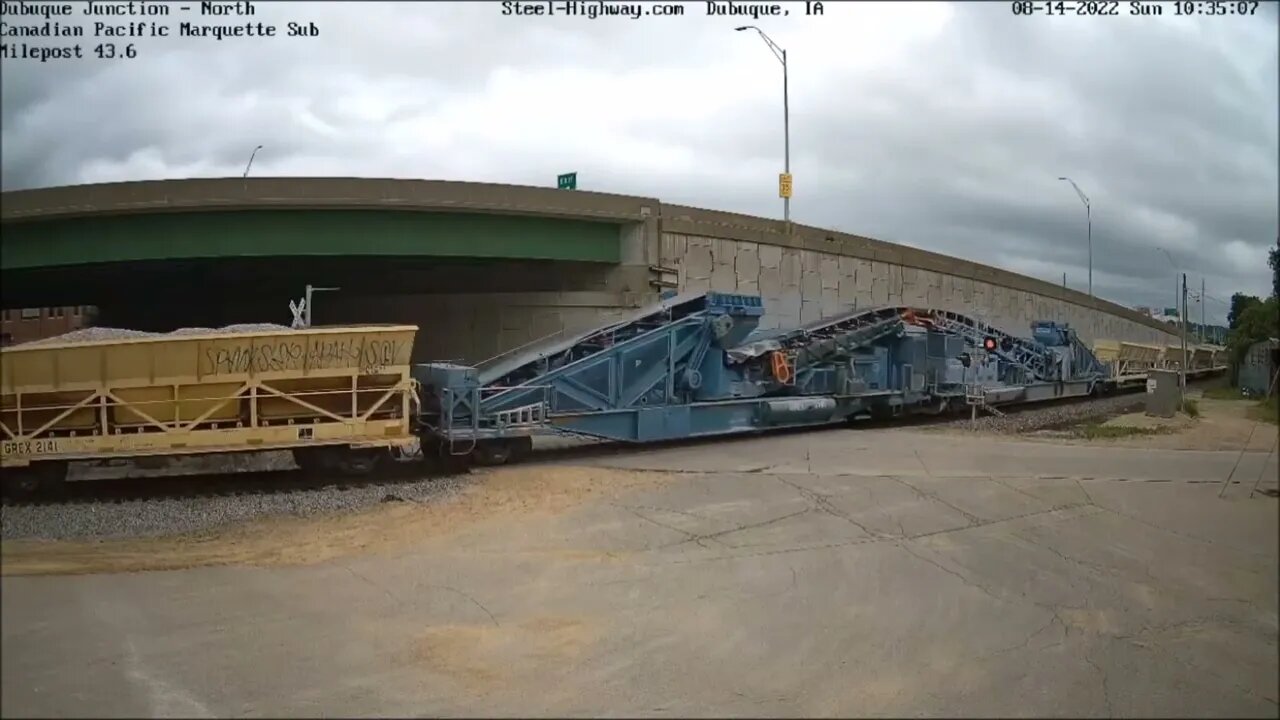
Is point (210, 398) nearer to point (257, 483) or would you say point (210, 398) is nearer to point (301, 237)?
point (257, 483)

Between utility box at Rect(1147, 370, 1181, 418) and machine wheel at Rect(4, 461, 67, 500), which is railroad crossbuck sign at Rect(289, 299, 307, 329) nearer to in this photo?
machine wheel at Rect(4, 461, 67, 500)

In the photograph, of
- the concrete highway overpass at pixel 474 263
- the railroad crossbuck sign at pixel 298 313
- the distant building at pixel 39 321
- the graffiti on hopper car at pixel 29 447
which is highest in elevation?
the concrete highway overpass at pixel 474 263

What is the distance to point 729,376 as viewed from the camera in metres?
16.1

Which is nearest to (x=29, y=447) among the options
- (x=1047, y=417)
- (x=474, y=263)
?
(x=474, y=263)

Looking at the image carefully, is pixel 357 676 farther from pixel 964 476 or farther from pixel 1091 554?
pixel 964 476

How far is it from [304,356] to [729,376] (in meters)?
8.18

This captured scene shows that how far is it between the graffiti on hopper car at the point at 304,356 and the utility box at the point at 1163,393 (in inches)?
352

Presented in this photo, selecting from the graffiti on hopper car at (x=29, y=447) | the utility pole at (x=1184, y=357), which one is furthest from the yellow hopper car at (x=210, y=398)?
the utility pole at (x=1184, y=357)

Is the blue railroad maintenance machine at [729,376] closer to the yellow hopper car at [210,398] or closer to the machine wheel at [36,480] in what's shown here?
the yellow hopper car at [210,398]

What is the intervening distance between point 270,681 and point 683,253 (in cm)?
2033

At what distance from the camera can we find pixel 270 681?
429 cm

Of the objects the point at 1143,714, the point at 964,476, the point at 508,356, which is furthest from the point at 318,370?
the point at 1143,714

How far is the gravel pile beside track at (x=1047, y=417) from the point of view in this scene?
13504 mm

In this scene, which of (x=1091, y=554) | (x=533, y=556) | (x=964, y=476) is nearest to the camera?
(x=1091, y=554)
